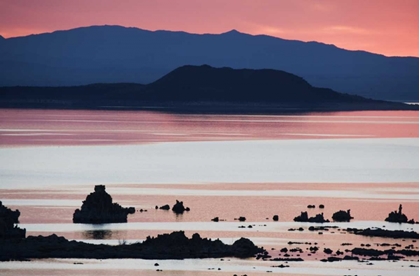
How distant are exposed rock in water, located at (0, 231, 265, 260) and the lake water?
0.64 meters

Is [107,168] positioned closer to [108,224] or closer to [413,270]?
[108,224]

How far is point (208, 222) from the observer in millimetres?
46156

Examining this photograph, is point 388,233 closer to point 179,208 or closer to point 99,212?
point 99,212

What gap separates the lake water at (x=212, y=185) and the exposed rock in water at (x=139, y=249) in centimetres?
64

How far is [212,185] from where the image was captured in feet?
209

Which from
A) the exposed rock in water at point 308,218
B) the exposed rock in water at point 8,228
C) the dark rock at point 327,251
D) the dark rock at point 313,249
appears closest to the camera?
the dark rock at point 327,251

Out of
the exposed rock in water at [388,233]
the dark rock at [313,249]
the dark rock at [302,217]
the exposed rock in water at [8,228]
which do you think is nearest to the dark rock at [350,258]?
the dark rock at [313,249]

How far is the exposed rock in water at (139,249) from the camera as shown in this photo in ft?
122

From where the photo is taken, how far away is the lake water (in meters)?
36.8

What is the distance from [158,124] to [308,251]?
116 metres

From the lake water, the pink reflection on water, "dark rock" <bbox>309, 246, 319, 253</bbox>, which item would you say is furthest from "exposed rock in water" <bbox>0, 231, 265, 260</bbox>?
the pink reflection on water

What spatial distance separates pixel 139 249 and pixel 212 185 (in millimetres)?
25973

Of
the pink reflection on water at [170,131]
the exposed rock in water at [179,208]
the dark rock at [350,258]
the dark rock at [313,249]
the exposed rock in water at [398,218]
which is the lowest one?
the dark rock at [350,258]

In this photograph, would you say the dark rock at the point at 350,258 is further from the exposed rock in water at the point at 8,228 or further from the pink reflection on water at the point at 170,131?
the pink reflection on water at the point at 170,131
